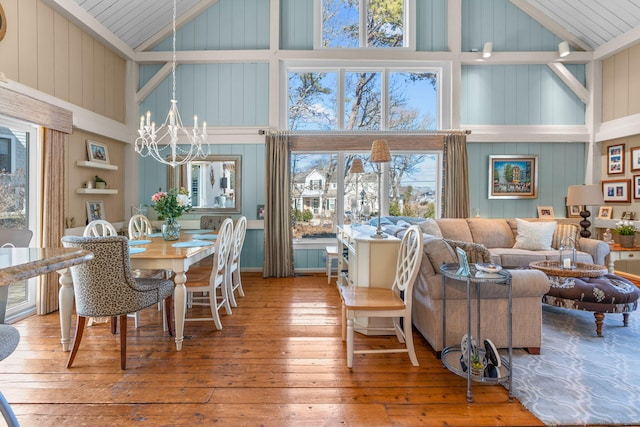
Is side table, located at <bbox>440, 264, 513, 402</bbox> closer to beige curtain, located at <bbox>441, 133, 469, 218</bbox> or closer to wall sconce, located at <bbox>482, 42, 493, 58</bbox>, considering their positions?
beige curtain, located at <bbox>441, 133, 469, 218</bbox>

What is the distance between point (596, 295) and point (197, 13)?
253 inches

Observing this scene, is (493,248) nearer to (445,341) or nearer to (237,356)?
(445,341)

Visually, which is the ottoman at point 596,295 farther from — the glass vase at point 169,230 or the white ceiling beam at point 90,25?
the white ceiling beam at point 90,25

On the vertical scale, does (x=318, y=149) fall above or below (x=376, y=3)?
below

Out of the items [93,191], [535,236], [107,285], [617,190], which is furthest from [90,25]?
[617,190]

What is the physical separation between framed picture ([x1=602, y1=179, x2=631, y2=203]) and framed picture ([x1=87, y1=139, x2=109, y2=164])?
770 cm

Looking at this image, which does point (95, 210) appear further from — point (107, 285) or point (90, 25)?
point (107, 285)

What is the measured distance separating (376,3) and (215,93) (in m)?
3.08

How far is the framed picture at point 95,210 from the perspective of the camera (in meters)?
4.60

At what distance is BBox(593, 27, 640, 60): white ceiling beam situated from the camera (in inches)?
192

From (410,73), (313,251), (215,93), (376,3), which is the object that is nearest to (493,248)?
(313,251)

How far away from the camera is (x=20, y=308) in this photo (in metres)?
3.59

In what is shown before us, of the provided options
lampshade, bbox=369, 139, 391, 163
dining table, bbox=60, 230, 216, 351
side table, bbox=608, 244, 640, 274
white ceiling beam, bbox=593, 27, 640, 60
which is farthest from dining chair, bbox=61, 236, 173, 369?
white ceiling beam, bbox=593, 27, 640, 60

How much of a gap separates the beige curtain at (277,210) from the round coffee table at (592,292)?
340 centimetres
